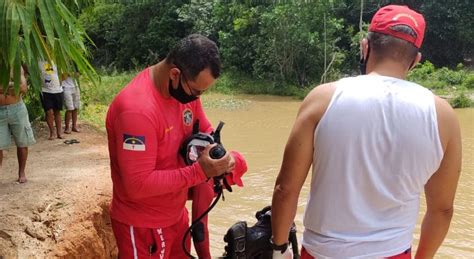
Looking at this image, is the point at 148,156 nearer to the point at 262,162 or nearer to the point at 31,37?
the point at 31,37

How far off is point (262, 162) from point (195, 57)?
7294mm

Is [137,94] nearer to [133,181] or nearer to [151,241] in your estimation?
[133,181]

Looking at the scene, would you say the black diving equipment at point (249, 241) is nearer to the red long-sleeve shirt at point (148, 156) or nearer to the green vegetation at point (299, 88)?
the red long-sleeve shirt at point (148, 156)

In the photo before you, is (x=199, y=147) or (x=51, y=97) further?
(x=51, y=97)

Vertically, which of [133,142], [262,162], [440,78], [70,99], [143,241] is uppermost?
[133,142]

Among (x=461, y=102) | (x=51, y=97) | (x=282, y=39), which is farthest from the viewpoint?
(x=282, y=39)

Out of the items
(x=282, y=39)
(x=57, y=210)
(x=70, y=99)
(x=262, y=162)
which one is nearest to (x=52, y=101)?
(x=70, y=99)

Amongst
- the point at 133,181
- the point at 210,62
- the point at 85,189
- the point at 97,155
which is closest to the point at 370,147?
the point at 210,62

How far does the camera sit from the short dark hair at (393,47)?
1.61 m

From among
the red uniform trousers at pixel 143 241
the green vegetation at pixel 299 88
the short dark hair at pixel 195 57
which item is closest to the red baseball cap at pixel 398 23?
the short dark hair at pixel 195 57

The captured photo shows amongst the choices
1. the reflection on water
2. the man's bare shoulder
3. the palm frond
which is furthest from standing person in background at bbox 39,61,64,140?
the man's bare shoulder

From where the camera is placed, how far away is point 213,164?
6.89 feet

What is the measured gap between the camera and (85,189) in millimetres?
4102

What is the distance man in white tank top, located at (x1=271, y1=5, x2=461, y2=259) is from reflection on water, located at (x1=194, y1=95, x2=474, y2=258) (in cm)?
352
